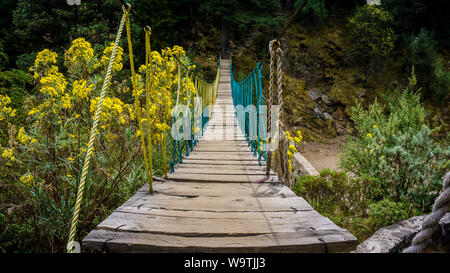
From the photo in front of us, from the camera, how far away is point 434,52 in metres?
12.6

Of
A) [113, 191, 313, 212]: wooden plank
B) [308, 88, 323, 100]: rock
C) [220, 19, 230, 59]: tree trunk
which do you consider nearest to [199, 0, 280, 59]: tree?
[220, 19, 230, 59]: tree trunk

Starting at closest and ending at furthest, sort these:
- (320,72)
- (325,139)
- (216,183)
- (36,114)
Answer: (216,183), (36,114), (325,139), (320,72)

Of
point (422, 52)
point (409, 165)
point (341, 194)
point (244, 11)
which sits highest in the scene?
point (244, 11)

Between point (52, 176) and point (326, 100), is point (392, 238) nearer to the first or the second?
point (52, 176)

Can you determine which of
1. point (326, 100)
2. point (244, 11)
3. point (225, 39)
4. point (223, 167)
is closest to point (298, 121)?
point (326, 100)

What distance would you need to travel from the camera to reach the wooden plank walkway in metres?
0.94

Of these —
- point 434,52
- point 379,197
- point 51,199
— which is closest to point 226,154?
point 51,199

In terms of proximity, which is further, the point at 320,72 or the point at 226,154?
the point at 320,72

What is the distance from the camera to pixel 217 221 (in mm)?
1153

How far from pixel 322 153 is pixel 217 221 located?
369 inches

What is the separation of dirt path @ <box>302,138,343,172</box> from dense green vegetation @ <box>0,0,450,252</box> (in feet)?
2.07
